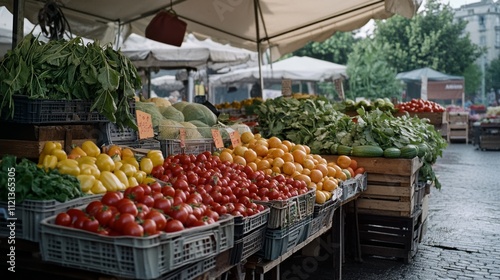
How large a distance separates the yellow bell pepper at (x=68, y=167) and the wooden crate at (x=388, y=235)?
3728 mm

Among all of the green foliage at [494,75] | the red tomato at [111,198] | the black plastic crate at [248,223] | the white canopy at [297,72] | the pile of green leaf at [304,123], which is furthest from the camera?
the green foliage at [494,75]

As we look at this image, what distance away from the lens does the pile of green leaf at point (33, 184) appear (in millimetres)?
2583

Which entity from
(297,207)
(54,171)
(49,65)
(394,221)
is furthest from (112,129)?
(394,221)

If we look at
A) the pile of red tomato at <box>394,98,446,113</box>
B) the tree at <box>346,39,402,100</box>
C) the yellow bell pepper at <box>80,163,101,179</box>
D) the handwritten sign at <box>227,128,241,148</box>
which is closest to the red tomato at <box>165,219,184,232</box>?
the yellow bell pepper at <box>80,163,101,179</box>

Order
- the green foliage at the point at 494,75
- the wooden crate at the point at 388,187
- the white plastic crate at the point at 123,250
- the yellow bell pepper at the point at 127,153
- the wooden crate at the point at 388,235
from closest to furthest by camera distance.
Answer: the white plastic crate at the point at 123,250
the yellow bell pepper at the point at 127,153
the wooden crate at the point at 388,187
the wooden crate at the point at 388,235
the green foliage at the point at 494,75

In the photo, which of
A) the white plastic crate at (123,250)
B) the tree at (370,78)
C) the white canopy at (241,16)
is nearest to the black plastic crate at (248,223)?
the white plastic crate at (123,250)

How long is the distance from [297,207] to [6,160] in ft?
6.28

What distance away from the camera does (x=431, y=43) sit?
33.0 m

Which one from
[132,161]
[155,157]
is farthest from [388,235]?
[132,161]

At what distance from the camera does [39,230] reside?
8.29 ft

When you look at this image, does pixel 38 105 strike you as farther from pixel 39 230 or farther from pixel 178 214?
pixel 178 214

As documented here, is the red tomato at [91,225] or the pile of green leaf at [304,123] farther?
the pile of green leaf at [304,123]

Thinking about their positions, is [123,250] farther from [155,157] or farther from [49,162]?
[155,157]

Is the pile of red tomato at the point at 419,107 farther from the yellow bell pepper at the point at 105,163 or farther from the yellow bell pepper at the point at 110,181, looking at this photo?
the yellow bell pepper at the point at 110,181
